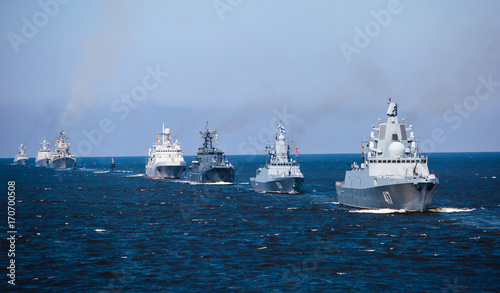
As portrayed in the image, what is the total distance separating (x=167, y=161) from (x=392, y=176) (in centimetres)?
8323

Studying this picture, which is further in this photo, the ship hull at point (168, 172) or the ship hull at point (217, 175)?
the ship hull at point (168, 172)

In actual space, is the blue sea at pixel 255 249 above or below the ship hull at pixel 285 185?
below

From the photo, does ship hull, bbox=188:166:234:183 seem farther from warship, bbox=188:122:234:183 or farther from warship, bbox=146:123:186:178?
warship, bbox=146:123:186:178

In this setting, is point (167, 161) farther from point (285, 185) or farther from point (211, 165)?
point (285, 185)

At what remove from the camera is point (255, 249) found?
112 ft

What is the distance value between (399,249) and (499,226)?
14.4 m

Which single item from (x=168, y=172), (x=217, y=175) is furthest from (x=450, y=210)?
(x=168, y=172)

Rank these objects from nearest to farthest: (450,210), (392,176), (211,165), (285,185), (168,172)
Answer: (392,176), (450,210), (285,185), (211,165), (168,172)

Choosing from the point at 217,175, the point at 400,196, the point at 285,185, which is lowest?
the point at 285,185

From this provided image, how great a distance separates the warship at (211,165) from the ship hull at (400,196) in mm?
50464

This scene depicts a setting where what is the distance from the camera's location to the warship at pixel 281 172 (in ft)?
244

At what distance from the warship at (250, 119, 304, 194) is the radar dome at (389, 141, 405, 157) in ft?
76.8

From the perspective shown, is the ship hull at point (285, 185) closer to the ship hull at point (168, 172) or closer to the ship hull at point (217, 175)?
the ship hull at point (217, 175)

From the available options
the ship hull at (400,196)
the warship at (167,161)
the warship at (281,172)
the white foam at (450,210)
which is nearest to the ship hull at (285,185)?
the warship at (281,172)
